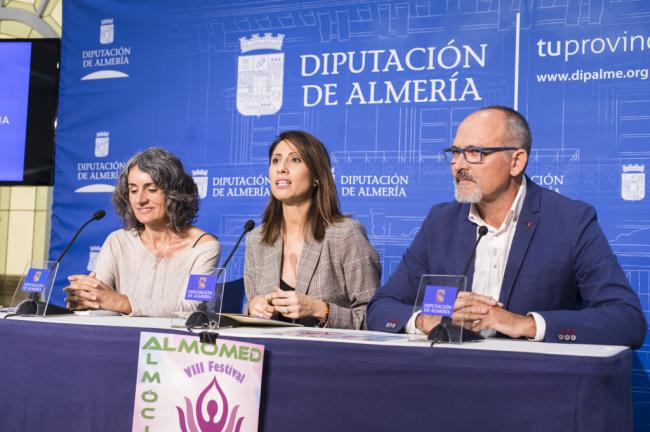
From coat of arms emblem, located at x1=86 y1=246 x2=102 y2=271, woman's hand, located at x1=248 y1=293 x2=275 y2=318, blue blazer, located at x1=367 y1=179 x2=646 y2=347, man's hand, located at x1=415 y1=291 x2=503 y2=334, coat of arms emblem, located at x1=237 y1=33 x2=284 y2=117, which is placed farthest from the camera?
coat of arms emblem, located at x1=86 y1=246 x2=102 y2=271

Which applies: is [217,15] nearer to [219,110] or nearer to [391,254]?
[219,110]

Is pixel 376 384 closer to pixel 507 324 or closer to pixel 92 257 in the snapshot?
pixel 507 324

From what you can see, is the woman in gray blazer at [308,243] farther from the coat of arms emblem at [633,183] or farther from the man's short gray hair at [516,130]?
the coat of arms emblem at [633,183]

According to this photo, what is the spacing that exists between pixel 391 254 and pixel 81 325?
2.01 m

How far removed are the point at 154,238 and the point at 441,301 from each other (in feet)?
5.98

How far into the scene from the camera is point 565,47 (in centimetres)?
338

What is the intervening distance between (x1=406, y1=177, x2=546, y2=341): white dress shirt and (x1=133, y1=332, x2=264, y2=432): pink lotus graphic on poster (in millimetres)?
912

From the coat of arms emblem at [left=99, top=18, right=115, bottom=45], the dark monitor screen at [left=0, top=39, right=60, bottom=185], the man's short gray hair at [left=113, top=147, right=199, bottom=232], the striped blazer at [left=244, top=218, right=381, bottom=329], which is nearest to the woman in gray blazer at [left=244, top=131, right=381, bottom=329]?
the striped blazer at [left=244, top=218, right=381, bottom=329]

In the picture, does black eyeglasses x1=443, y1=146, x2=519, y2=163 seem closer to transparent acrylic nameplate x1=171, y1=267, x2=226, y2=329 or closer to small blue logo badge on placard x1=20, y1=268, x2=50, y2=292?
transparent acrylic nameplate x1=171, y1=267, x2=226, y2=329

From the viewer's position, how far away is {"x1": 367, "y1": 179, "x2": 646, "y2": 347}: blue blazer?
2039 millimetres

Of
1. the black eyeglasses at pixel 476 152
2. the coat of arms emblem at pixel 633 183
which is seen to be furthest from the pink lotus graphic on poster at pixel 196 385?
the coat of arms emblem at pixel 633 183

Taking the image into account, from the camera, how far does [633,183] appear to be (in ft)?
10.6

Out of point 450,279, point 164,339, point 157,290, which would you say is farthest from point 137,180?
point 450,279

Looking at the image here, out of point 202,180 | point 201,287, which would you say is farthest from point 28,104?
point 201,287
